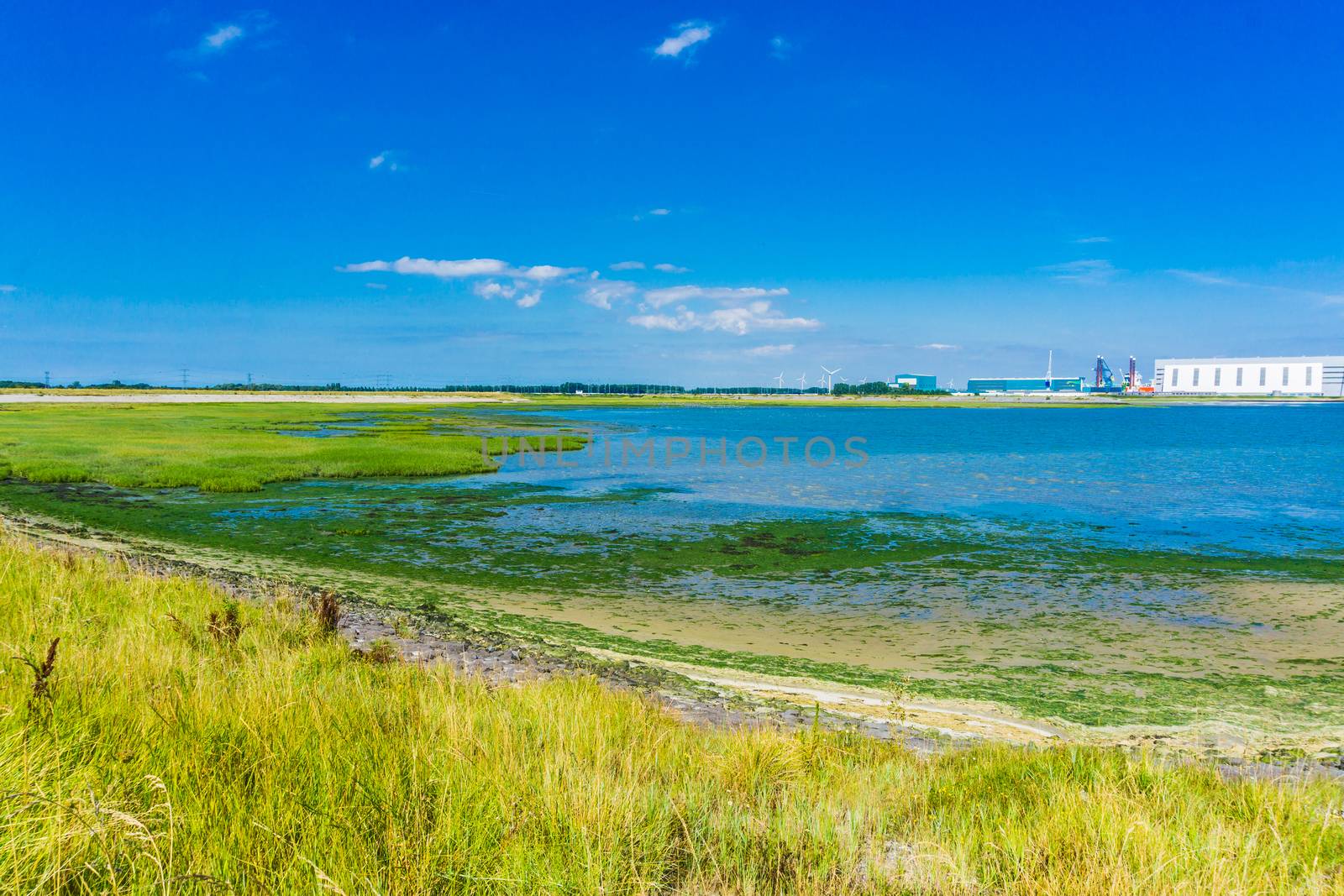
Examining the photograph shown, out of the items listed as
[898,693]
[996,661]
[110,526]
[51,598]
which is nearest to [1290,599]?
[996,661]

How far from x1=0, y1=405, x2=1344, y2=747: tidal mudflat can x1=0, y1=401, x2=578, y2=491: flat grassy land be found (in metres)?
1.49

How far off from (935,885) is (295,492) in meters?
31.9

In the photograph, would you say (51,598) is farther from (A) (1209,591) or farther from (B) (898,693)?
(A) (1209,591)

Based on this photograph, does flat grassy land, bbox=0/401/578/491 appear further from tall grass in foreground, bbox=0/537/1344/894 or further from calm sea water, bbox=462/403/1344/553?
tall grass in foreground, bbox=0/537/1344/894

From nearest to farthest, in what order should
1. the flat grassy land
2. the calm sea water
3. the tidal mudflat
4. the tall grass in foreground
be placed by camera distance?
the tall grass in foreground
the tidal mudflat
the calm sea water
the flat grassy land

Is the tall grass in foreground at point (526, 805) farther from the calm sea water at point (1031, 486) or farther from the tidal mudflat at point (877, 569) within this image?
the calm sea water at point (1031, 486)

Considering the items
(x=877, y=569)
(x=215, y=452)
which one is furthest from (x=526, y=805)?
(x=215, y=452)

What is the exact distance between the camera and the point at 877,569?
1983 cm

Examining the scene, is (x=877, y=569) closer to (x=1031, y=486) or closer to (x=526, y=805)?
(x=526, y=805)

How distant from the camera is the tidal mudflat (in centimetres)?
1238

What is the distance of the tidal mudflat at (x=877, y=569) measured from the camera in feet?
40.6

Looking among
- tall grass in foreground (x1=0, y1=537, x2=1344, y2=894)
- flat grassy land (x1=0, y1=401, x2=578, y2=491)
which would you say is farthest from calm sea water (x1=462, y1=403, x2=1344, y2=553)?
tall grass in foreground (x1=0, y1=537, x2=1344, y2=894)

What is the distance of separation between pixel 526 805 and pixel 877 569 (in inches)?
648

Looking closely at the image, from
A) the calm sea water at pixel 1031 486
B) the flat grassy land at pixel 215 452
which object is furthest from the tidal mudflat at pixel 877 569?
the flat grassy land at pixel 215 452
